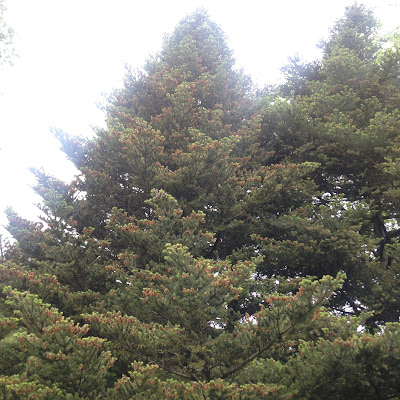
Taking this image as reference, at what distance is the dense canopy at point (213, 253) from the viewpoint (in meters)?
3.39

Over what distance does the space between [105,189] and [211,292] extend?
498 centimetres

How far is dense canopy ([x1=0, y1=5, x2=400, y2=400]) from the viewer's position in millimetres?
3389

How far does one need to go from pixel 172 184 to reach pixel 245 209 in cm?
178

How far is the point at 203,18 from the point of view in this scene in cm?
1546

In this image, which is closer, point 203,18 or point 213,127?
point 213,127

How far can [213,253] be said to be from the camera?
7.47 meters

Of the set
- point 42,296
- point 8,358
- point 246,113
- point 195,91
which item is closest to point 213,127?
point 195,91

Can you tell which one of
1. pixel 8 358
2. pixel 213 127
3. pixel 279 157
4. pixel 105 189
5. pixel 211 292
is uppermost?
pixel 279 157

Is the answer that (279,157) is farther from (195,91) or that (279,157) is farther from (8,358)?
(8,358)

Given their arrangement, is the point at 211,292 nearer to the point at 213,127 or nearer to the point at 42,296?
the point at 42,296

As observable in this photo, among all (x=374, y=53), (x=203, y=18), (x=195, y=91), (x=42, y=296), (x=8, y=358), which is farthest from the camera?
(x=203, y=18)

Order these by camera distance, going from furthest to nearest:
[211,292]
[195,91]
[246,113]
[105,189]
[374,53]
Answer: [374,53]
[246,113]
[195,91]
[105,189]
[211,292]

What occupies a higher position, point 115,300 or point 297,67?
point 297,67

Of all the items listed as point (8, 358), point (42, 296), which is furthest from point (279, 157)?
point (8, 358)
